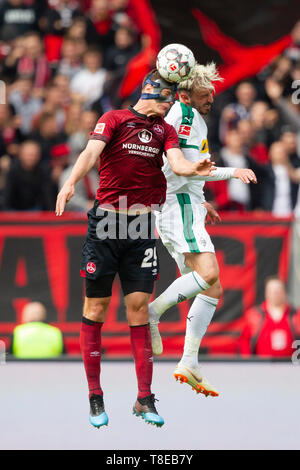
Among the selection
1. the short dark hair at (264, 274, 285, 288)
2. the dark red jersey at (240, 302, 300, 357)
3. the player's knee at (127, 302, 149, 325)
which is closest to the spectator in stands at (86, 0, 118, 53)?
the short dark hair at (264, 274, 285, 288)

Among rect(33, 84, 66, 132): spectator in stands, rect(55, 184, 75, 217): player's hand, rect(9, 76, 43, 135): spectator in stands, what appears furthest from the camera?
rect(9, 76, 43, 135): spectator in stands

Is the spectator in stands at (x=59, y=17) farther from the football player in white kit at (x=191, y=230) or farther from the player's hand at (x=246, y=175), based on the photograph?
the player's hand at (x=246, y=175)

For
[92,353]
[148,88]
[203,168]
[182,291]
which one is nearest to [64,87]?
[182,291]

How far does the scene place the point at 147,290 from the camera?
22.6ft

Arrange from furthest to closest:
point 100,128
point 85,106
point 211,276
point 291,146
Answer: point 85,106 < point 291,146 < point 211,276 < point 100,128

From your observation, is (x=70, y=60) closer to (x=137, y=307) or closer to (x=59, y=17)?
(x=59, y=17)

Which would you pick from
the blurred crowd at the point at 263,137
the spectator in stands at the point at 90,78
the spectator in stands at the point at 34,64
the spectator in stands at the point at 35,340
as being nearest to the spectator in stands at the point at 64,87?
the spectator in stands at the point at 90,78

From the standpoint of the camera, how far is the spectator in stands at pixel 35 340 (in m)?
10.7

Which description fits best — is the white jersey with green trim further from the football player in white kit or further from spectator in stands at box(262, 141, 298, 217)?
spectator in stands at box(262, 141, 298, 217)

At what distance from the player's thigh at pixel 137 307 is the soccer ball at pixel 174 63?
164cm

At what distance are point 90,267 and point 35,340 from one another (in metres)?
4.18

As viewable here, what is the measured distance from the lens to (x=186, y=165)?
6.38m

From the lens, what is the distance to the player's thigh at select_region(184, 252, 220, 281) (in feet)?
23.8

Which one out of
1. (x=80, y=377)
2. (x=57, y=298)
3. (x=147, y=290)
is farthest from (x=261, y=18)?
(x=147, y=290)
